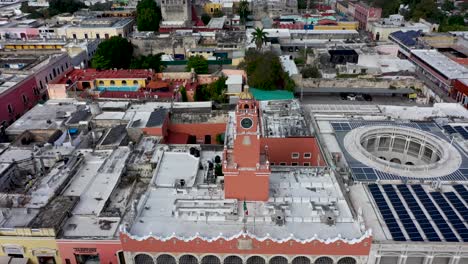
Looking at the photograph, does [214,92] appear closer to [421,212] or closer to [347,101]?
[347,101]

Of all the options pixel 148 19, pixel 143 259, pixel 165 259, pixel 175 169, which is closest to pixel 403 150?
pixel 175 169

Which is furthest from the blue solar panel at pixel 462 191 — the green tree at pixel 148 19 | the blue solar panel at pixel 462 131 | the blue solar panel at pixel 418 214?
the green tree at pixel 148 19

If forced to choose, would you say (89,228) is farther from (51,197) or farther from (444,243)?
(444,243)

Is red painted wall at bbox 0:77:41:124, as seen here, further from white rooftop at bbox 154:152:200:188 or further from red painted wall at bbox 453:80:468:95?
red painted wall at bbox 453:80:468:95

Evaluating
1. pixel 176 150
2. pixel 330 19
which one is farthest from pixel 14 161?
pixel 330 19

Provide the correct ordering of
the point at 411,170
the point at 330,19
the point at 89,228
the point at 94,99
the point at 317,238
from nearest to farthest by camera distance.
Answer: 1. the point at 317,238
2. the point at 89,228
3. the point at 411,170
4. the point at 94,99
5. the point at 330,19

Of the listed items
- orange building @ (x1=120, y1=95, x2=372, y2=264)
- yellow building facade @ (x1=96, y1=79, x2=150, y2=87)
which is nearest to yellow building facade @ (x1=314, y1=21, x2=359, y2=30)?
yellow building facade @ (x1=96, y1=79, x2=150, y2=87)
